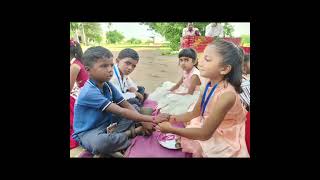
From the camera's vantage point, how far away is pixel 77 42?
4633mm

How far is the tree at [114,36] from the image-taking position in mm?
4648

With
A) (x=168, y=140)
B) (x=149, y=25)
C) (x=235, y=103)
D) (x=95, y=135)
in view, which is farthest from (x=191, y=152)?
(x=149, y=25)

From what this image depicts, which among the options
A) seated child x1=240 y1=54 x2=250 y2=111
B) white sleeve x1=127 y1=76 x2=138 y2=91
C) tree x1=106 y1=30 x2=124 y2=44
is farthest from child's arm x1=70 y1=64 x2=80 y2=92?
seated child x1=240 y1=54 x2=250 y2=111

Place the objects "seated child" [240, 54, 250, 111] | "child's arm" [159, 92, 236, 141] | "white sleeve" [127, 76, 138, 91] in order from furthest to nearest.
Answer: "white sleeve" [127, 76, 138, 91], "seated child" [240, 54, 250, 111], "child's arm" [159, 92, 236, 141]

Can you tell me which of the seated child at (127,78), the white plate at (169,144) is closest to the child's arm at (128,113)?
the seated child at (127,78)

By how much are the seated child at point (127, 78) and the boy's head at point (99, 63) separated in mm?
81

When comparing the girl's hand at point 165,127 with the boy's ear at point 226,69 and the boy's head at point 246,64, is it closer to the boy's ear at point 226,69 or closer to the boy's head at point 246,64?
the boy's ear at point 226,69

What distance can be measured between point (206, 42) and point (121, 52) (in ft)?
2.94

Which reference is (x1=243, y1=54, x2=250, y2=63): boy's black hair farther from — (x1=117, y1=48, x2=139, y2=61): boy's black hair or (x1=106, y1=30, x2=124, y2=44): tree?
(x1=106, y1=30, x2=124, y2=44): tree

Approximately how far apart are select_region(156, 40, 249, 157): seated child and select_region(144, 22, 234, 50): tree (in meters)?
0.18

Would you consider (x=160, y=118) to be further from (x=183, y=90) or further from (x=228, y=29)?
(x=228, y=29)

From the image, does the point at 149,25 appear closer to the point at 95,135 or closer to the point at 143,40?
the point at 143,40

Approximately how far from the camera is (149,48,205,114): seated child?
184 inches

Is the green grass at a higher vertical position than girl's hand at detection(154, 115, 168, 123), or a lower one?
higher
